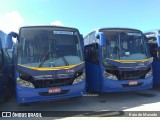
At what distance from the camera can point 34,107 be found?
26.6 feet

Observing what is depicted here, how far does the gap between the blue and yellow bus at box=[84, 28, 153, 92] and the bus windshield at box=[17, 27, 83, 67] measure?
3.29 feet

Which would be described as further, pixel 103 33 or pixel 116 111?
pixel 103 33

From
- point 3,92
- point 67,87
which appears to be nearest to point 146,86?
point 67,87

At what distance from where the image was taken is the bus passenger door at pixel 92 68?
8852mm

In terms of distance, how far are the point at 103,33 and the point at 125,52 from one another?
1217 millimetres

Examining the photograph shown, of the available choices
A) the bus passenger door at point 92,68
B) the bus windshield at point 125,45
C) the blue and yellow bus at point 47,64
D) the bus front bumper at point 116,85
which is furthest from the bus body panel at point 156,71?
the blue and yellow bus at point 47,64

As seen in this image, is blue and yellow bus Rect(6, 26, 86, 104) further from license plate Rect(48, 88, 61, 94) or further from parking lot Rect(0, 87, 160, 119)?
parking lot Rect(0, 87, 160, 119)

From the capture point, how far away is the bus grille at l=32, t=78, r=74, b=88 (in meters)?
7.14

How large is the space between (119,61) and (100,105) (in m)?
1.69

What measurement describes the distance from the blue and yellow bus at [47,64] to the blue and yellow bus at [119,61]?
938 mm

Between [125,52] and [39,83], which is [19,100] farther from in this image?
[125,52]

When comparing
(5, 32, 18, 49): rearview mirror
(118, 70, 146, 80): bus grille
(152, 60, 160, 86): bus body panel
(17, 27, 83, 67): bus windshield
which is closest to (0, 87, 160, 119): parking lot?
(152, 60, 160, 86): bus body panel

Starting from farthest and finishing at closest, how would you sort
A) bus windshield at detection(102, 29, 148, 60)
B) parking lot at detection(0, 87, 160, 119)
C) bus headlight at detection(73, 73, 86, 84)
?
bus windshield at detection(102, 29, 148, 60) < bus headlight at detection(73, 73, 86, 84) < parking lot at detection(0, 87, 160, 119)

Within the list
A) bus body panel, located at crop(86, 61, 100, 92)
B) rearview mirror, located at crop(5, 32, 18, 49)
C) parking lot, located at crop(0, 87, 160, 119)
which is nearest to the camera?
parking lot, located at crop(0, 87, 160, 119)
